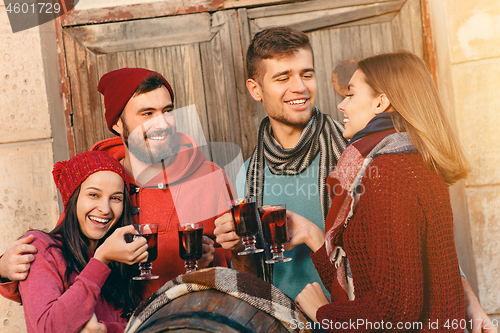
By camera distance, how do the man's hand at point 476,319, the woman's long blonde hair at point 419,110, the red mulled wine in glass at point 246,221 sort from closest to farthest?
the woman's long blonde hair at point 419,110
the man's hand at point 476,319
the red mulled wine in glass at point 246,221

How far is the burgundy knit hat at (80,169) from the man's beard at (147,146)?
265 mm

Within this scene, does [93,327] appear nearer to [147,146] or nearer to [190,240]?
[190,240]

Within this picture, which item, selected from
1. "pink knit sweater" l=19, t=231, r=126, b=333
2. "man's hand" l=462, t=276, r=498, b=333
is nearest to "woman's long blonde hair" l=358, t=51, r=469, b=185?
"man's hand" l=462, t=276, r=498, b=333

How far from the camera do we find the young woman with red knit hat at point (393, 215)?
5.10ft

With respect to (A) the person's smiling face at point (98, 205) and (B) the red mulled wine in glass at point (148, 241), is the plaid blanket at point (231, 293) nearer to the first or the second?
(B) the red mulled wine in glass at point (148, 241)

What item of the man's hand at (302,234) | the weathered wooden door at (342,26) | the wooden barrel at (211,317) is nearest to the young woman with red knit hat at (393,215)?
A: the man's hand at (302,234)

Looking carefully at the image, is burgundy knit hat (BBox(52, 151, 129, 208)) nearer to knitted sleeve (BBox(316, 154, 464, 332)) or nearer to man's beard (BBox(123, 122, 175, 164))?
man's beard (BBox(123, 122, 175, 164))

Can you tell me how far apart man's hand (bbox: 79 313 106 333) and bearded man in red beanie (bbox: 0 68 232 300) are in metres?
0.56

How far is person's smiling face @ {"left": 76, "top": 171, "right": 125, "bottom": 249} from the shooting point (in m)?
2.10

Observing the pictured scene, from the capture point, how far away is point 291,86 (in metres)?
2.64

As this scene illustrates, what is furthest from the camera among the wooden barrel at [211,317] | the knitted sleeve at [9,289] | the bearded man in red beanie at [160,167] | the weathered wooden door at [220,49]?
the weathered wooden door at [220,49]

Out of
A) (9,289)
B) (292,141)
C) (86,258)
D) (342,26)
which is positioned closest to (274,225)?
(292,141)

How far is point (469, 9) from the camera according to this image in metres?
2.96

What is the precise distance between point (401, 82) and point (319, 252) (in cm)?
92
